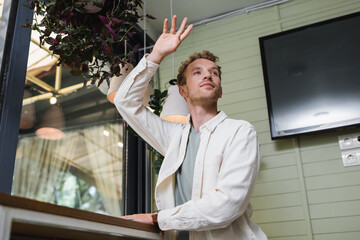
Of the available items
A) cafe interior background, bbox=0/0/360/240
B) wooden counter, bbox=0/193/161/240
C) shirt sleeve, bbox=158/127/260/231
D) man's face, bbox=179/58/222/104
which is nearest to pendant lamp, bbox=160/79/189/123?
cafe interior background, bbox=0/0/360/240

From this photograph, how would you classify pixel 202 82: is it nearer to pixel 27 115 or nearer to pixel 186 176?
pixel 186 176

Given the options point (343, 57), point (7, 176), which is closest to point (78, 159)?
point (7, 176)

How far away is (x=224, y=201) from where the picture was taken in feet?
3.97

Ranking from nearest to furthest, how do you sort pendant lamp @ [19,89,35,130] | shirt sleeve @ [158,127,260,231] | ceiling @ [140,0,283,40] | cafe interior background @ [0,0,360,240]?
1. shirt sleeve @ [158,127,260,231]
2. pendant lamp @ [19,89,35,130]
3. cafe interior background @ [0,0,360,240]
4. ceiling @ [140,0,283,40]

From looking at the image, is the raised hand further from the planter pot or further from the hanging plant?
the planter pot

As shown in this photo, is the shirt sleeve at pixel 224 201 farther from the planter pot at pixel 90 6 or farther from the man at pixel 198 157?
the planter pot at pixel 90 6

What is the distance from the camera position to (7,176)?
1.82 metres

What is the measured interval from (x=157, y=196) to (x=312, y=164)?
1647 mm

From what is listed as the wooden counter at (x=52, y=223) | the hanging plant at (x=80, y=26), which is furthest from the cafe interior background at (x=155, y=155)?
the wooden counter at (x=52, y=223)

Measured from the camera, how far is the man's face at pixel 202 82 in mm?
→ 1731

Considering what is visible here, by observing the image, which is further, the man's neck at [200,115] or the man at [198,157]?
the man's neck at [200,115]

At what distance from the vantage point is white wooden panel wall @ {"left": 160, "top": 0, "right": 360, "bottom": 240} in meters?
2.60

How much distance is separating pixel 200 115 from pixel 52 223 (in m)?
1.02

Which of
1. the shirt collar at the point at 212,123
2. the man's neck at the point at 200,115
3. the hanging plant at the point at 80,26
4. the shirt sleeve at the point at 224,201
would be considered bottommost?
the shirt sleeve at the point at 224,201
